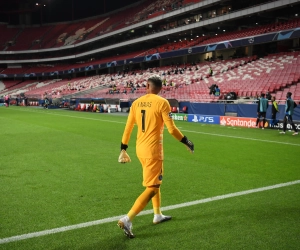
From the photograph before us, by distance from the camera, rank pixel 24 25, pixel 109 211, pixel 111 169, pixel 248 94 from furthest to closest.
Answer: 1. pixel 24 25
2. pixel 248 94
3. pixel 111 169
4. pixel 109 211

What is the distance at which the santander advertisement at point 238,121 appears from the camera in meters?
18.4

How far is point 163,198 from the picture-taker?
5695 mm

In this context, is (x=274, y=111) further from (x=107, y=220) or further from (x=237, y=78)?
(x=107, y=220)

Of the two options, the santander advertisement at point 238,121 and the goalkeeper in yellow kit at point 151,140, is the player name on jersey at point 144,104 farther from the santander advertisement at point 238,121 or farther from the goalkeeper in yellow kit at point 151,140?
the santander advertisement at point 238,121

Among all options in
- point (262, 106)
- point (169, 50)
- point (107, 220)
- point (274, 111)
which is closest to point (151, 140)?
point (107, 220)

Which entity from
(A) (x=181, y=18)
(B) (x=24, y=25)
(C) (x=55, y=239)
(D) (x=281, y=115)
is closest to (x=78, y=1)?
(B) (x=24, y=25)

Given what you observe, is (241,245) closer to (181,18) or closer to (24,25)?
(181,18)

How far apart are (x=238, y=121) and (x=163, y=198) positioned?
14.6 meters

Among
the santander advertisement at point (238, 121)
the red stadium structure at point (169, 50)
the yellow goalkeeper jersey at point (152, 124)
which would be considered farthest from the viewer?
the red stadium structure at point (169, 50)

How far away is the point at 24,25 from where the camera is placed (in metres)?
84.7

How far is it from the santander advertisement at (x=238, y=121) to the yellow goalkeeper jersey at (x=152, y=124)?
15290 millimetres

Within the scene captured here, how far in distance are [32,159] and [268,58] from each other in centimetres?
2689

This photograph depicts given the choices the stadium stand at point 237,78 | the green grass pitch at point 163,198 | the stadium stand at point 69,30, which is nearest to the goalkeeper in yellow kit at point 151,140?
the green grass pitch at point 163,198

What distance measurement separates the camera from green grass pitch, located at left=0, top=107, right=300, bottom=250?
394 centimetres
